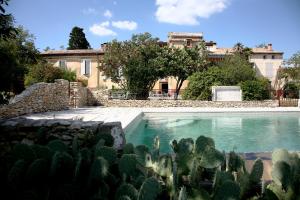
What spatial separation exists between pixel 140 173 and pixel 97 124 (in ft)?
5.29

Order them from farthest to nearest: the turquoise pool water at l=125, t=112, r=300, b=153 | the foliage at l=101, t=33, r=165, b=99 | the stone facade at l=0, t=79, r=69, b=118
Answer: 1. the foliage at l=101, t=33, r=165, b=99
2. the stone facade at l=0, t=79, r=69, b=118
3. the turquoise pool water at l=125, t=112, r=300, b=153

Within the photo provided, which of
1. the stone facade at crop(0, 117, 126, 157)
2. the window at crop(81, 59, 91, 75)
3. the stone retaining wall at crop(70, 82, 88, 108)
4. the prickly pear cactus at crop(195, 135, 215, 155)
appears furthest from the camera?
the window at crop(81, 59, 91, 75)

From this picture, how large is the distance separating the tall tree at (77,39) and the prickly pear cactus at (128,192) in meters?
46.5

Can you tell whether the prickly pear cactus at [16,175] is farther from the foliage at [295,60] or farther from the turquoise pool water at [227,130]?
the foliage at [295,60]

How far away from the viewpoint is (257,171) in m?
2.98

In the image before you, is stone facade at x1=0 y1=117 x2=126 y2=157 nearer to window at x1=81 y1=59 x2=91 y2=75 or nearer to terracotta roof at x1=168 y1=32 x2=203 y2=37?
window at x1=81 y1=59 x2=91 y2=75

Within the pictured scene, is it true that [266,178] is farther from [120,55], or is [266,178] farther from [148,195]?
[120,55]

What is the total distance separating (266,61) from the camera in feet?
149

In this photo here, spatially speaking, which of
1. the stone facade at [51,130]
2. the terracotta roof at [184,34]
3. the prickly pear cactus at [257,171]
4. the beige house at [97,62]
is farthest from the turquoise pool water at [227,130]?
the terracotta roof at [184,34]

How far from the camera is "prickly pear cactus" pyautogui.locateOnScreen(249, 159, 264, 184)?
297cm

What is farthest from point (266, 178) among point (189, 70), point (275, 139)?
point (189, 70)

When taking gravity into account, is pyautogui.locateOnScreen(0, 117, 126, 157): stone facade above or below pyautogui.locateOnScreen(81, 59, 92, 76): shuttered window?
below

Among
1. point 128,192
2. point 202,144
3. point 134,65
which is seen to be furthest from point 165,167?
point 134,65

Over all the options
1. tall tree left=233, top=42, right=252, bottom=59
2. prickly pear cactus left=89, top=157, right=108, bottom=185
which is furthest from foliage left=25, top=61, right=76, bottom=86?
tall tree left=233, top=42, right=252, bottom=59
